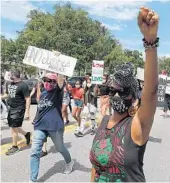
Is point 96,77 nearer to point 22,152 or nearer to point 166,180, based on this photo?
point 22,152

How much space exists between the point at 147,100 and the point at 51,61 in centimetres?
444

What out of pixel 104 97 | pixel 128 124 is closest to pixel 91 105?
pixel 104 97

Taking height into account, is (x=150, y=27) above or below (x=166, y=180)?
above

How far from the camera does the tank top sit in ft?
7.22

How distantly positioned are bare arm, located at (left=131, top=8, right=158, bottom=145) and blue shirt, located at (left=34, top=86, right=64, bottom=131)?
3.15 meters

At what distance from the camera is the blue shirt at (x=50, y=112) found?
5.24 m

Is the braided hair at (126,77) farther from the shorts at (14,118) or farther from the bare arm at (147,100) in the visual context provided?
the shorts at (14,118)

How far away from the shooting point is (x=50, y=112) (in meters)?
5.37

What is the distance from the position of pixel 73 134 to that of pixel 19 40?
4369 cm

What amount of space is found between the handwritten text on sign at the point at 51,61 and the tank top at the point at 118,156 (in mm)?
3789

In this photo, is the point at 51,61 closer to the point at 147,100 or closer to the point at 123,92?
the point at 123,92

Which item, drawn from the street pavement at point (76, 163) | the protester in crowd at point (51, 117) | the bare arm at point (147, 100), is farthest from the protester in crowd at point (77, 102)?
the bare arm at point (147, 100)

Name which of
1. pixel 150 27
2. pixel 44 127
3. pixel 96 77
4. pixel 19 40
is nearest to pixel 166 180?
pixel 44 127

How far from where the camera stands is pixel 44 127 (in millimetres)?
5211
